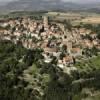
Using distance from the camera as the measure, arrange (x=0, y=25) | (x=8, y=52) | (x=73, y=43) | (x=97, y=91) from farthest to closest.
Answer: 1. (x=0, y=25)
2. (x=73, y=43)
3. (x=8, y=52)
4. (x=97, y=91)

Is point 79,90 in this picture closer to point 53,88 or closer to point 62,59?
point 53,88

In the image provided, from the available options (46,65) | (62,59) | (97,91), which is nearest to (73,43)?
(62,59)

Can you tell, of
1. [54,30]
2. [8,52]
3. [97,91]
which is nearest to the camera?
[97,91]

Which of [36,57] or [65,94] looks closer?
[65,94]

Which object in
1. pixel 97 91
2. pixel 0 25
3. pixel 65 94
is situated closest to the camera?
pixel 65 94

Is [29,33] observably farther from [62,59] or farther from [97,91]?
[97,91]

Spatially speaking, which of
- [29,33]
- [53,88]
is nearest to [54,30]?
[29,33]
